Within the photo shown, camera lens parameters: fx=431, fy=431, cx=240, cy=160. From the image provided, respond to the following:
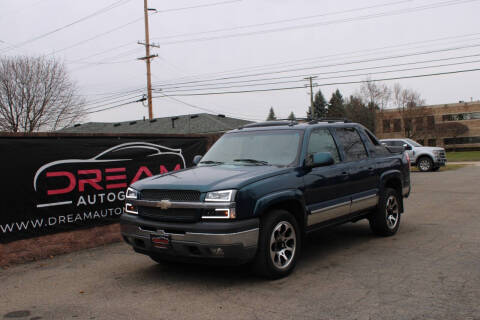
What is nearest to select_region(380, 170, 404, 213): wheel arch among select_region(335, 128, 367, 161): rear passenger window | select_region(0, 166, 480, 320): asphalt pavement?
select_region(335, 128, 367, 161): rear passenger window

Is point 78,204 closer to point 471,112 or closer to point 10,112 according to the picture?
point 10,112

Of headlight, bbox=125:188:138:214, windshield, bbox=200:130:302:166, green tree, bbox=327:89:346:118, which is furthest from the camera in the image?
green tree, bbox=327:89:346:118

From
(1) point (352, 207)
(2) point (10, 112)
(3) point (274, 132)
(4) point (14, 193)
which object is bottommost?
(1) point (352, 207)

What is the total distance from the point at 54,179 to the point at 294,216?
399cm

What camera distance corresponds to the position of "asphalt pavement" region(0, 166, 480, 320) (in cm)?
408

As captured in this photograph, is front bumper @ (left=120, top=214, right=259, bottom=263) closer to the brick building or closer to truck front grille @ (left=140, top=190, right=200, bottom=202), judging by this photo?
truck front grille @ (left=140, top=190, right=200, bottom=202)

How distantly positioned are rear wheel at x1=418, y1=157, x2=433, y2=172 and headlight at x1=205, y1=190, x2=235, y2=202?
21233 mm

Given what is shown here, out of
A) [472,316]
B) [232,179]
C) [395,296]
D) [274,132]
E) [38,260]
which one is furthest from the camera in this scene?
[38,260]

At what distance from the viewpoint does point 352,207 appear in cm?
632

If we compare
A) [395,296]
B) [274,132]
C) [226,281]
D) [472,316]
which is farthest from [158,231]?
[472,316]

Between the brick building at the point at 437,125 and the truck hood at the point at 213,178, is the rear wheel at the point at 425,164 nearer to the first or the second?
the truck hood at the point at 213,178

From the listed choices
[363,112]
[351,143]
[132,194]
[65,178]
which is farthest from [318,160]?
[363,112]

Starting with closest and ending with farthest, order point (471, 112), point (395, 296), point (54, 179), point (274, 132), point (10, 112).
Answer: point (395, 296)
point (274, 132)
point (54, 179)
point (10, 112)
point (471, 112)

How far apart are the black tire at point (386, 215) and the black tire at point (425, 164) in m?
17.4
